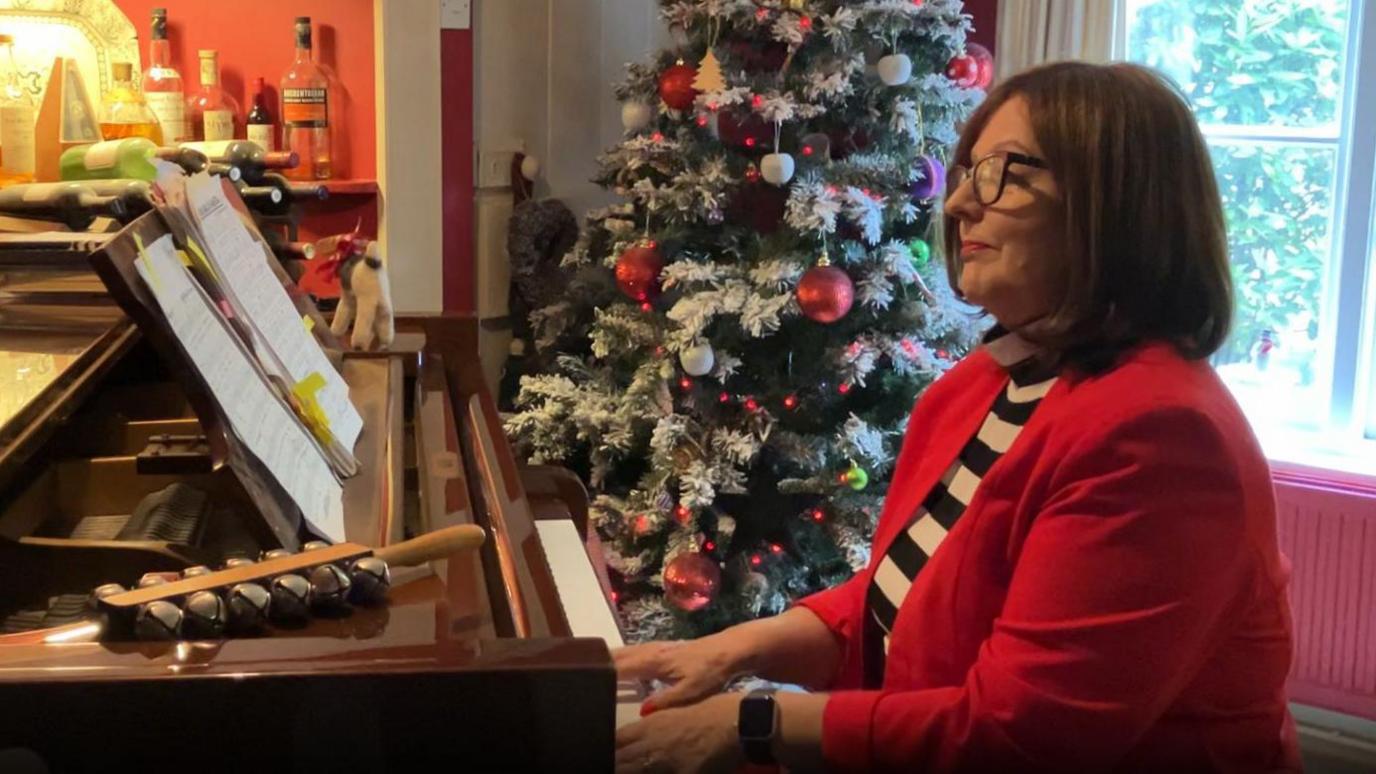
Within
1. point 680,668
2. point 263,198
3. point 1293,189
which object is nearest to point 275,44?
point 263,198

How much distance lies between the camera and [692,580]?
299cm

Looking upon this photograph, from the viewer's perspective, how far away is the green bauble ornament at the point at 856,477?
297 cm

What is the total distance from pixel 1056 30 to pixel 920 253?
61cm

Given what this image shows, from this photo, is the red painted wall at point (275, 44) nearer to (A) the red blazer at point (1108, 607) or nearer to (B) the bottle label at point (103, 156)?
(B) the bottle label at point (103, 156)

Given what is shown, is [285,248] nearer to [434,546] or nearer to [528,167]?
[434,546]

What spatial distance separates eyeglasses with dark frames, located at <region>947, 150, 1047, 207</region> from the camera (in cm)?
119

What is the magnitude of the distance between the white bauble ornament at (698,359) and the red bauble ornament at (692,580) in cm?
42

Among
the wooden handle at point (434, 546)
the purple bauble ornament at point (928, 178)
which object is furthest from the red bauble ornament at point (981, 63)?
the wooden handle at point (434, 546)

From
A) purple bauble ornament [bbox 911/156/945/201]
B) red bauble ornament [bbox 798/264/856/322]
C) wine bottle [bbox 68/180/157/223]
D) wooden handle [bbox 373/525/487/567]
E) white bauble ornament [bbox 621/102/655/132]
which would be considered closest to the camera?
wooden handle [bbox 373/525/487/567]

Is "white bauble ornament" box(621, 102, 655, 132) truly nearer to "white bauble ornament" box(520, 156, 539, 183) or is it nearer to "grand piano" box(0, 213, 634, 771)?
"white bauble ornament" box(520, 156, 539, 183)

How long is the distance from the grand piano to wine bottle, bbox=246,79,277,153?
1.84m

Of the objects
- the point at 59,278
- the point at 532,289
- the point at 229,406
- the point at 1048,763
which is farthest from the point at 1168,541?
the point at 532,289

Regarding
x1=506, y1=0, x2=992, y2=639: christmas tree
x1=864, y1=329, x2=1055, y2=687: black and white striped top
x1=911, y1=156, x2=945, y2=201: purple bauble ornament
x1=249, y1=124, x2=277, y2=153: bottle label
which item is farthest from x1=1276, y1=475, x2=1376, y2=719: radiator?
x1=249, y1=124, x2=277, y2=153: bottle label

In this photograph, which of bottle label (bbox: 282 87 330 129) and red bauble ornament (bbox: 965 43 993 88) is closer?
red bauble ornament (bbox: 965 43 993 88)
